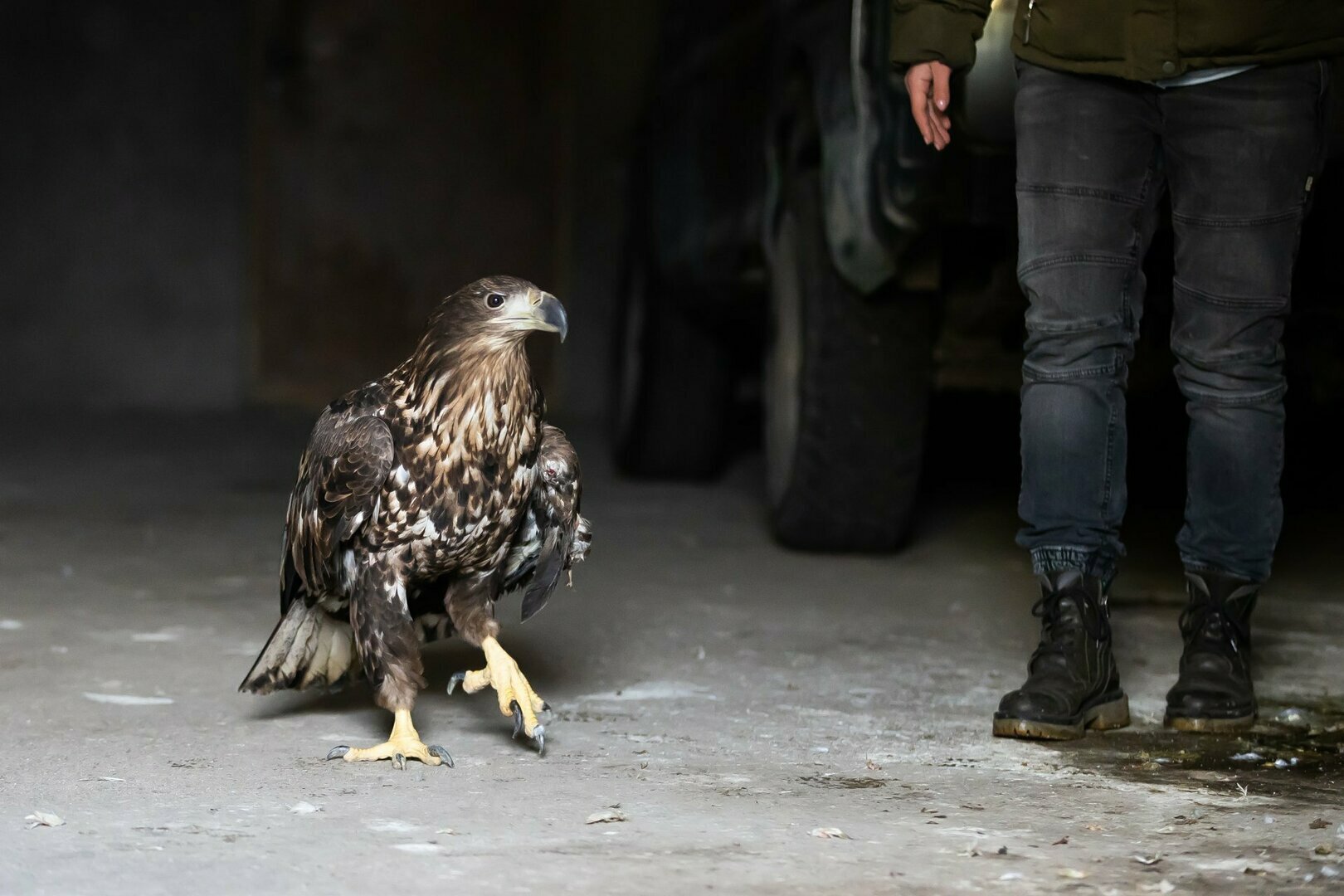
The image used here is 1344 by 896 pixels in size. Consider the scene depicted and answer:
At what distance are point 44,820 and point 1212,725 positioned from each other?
171cm

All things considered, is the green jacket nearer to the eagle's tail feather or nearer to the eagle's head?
the eagle's head

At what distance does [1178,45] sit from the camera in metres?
2.73

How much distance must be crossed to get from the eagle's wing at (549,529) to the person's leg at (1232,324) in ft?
3.26

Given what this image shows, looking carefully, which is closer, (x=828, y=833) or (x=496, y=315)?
(x=828, y=833)

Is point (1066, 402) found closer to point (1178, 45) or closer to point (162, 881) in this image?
point (1178, 45)

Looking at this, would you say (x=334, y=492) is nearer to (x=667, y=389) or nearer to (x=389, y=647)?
(x=389, y=647)

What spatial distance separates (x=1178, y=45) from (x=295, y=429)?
612 centimetres

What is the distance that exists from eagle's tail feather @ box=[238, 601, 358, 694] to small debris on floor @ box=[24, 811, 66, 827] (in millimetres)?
589

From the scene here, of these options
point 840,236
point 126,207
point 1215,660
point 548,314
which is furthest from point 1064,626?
point 126,207

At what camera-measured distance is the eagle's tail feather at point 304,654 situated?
2.81 metres

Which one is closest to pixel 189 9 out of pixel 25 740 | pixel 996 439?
pixel 996 439

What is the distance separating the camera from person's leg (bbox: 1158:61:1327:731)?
109 inches

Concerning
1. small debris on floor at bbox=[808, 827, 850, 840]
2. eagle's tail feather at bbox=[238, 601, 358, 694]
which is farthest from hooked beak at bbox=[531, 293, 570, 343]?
small debris on floor at bbox=[808, 827, 850, 840]

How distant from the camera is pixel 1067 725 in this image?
9.00ft
